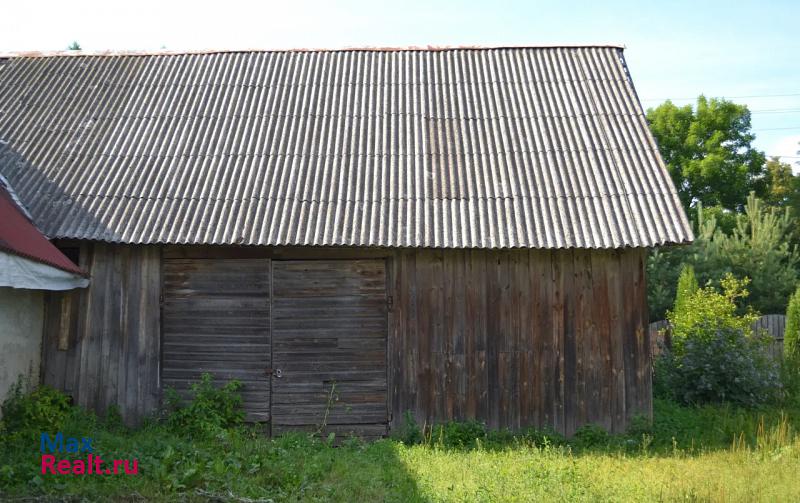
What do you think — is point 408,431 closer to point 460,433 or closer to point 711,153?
point 460,433

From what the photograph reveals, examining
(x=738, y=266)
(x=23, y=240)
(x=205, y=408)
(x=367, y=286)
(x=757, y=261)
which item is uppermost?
(x=757, y=261)

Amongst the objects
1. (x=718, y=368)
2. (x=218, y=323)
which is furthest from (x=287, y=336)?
(x=718, y=368)

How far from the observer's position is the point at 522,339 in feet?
28.7

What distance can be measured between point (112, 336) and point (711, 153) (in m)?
30.7

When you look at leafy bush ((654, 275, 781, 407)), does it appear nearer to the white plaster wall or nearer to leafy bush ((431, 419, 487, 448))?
leafy bush ((431, 419, 487, 448))

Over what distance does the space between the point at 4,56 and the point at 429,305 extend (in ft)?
31.7

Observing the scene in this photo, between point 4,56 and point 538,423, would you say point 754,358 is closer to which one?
point 538,423

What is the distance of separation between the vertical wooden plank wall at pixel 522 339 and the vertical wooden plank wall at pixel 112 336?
3.20 m

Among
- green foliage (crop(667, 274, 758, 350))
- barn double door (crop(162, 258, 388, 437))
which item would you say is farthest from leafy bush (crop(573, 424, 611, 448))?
green foliage (crop(667, 274, 758, 350))

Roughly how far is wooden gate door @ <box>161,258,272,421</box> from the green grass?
751mm

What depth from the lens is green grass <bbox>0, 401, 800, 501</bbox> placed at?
629cm

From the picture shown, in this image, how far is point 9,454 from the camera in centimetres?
729

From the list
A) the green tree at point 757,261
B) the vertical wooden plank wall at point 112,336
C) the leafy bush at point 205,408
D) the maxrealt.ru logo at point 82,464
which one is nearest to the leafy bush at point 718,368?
the leafy bush at point 205,408

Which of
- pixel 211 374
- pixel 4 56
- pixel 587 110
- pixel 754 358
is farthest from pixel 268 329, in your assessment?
pixel 4 56
